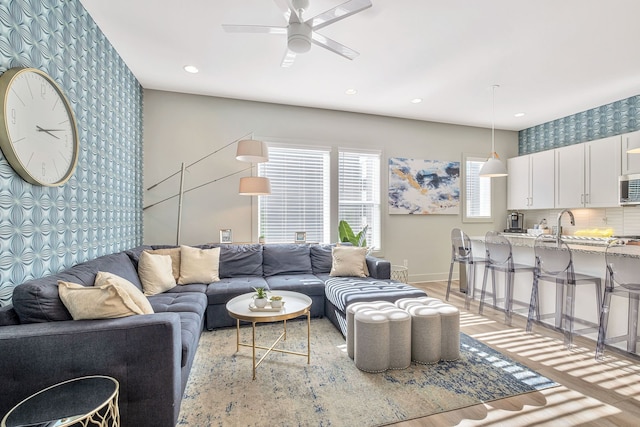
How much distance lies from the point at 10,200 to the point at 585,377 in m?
4.01

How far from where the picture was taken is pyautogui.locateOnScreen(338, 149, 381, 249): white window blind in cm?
494

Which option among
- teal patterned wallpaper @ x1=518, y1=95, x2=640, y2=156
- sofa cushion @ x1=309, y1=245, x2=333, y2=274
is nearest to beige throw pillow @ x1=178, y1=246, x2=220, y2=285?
sofa cushion @ x1=309, y1=245, x2=333, y2=274

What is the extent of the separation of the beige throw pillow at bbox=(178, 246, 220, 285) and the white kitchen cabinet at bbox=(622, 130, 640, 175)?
5.63 metres

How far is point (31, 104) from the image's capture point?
5.97ft

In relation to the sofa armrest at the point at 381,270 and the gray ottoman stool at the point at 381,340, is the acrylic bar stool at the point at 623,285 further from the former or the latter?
the sofa armrest at the point at 381,270

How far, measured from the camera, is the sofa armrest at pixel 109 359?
1396mm

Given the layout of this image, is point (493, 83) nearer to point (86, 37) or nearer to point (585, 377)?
point (585, 377)

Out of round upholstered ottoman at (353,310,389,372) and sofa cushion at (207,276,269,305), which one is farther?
sofa cushion at (207,276,269,305)

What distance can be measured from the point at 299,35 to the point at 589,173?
495 centimetres

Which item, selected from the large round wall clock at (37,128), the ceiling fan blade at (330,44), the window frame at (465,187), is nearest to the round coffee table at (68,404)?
the large round wall clock at (37,128)

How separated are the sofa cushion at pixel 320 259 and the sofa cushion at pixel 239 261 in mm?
709

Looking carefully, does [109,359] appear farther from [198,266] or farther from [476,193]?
[476,193]

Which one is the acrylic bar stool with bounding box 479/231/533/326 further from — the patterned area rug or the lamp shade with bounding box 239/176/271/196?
the lamp shade with bounding box 239/176/271/196

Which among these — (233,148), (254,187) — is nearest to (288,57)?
(254,187)
